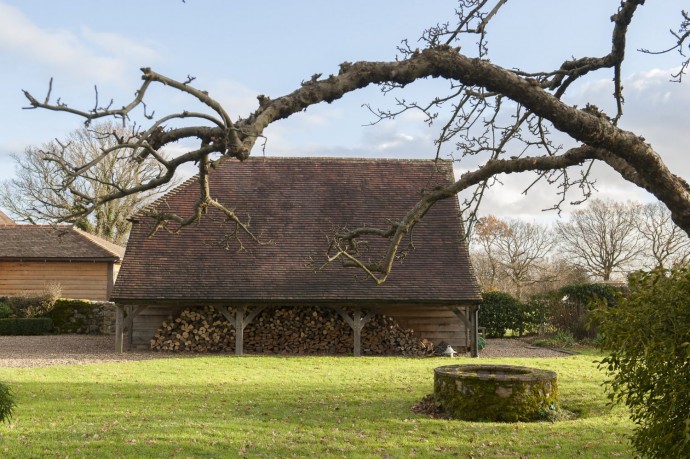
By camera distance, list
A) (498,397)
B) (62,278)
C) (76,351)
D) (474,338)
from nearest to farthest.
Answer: (498,397), (474,338), (76,351), (62,278)

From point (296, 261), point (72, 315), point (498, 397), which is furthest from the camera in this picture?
point (72, 315)

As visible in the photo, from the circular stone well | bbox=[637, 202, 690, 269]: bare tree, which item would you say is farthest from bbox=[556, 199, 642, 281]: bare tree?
the circular stone well

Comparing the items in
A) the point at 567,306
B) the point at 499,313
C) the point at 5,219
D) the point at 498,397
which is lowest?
the point at 498,397

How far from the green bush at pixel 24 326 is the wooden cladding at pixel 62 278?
13.7 feet

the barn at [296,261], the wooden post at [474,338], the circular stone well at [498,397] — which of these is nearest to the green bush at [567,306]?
the barn at [296,261]

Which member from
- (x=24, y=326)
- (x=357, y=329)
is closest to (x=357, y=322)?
(x=357, y=329)

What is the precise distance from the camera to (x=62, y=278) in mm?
28797

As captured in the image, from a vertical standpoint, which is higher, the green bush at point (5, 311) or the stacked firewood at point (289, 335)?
the green bush at point (5, 311)

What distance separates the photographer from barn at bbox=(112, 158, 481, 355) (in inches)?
732

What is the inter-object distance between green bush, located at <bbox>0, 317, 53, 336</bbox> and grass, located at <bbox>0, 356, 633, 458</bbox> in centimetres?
1062

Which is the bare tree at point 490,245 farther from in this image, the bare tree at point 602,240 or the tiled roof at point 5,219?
the tiled roof at point 5,219

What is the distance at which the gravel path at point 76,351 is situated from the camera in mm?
16766

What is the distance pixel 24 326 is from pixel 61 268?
4910 mm

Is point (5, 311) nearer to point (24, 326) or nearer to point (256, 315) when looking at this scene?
point (24, 326)
